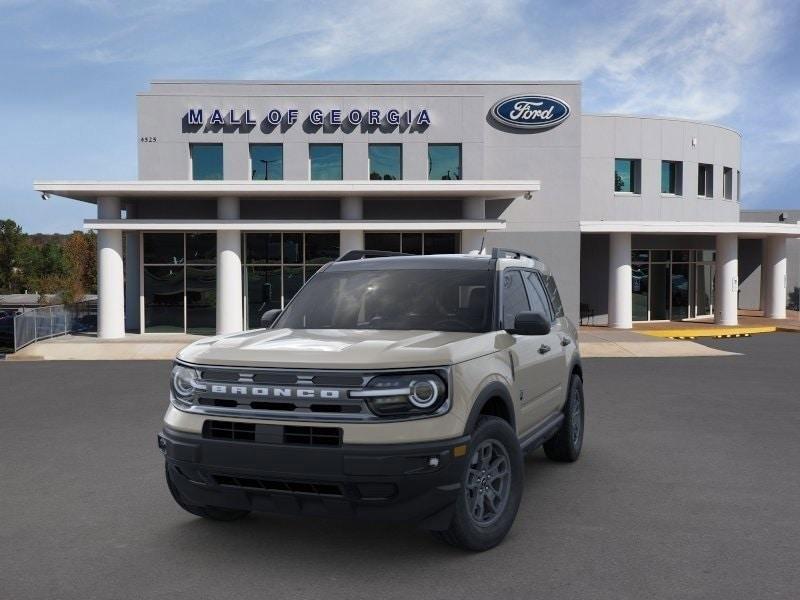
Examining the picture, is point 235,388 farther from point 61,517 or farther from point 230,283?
point 230,283

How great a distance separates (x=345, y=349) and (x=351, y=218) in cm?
2036

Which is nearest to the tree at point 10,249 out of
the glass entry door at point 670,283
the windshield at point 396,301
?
the glass entry door at point 670,283

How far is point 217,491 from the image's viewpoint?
463 centimetres

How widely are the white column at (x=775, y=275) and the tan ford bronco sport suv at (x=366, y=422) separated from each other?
99.6 feet

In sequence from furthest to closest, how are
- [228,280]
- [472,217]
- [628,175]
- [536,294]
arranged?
[628,175], [472,217], [228,280], [536,294]

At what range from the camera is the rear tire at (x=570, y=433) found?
7214mm

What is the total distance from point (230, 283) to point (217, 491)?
20.2 meters

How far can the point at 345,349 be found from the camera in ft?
15.0

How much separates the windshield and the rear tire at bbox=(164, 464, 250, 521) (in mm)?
1475

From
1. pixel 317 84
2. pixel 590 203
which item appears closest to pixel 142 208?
pixel 317 84

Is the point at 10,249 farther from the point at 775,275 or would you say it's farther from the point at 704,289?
the point at 775,275

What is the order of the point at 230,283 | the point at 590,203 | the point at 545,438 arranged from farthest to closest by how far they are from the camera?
the point at 590,203
the point at 230,283
the point at 545,438

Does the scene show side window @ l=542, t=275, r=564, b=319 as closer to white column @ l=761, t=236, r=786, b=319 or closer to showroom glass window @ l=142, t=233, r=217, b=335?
showroom glass window @ l=142, t=233, r=217, b=335

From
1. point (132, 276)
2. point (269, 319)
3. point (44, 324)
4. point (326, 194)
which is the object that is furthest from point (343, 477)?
point (132, 276)
